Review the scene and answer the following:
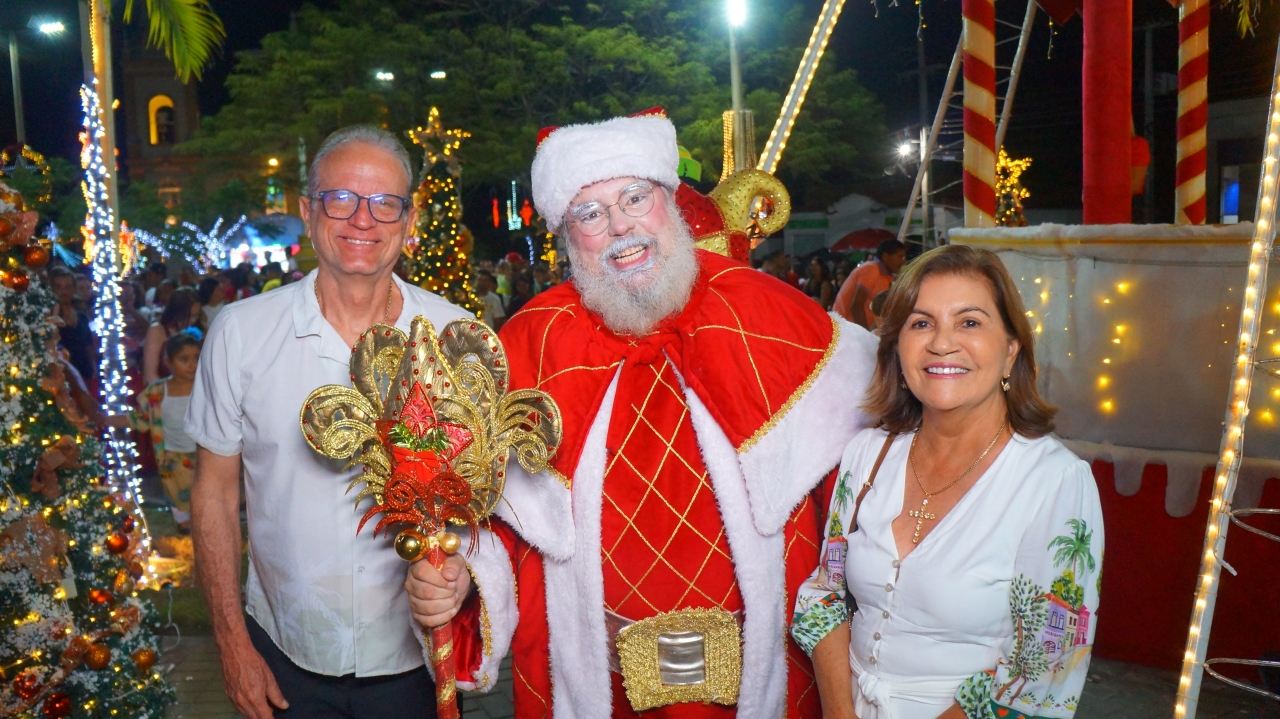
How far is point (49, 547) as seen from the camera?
3584 mm

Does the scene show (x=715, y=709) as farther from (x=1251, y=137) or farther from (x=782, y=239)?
(x=782, y=239)

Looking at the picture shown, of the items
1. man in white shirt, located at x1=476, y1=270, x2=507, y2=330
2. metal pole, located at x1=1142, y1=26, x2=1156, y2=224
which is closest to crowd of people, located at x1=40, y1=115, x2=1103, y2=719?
man in white shirt, located at x1=476, y1=270, x2=507, y2=330

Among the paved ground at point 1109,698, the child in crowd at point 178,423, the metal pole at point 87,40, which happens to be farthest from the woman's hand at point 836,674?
the metal pole at point 87,40

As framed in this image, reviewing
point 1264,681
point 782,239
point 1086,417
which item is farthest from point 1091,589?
point 782,239

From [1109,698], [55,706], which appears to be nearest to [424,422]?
[55,706]

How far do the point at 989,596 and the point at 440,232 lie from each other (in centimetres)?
912

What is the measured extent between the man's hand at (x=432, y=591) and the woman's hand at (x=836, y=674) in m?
0.85

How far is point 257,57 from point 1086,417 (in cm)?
2217

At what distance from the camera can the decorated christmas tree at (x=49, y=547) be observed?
351 cm

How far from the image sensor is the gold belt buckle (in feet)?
8.80

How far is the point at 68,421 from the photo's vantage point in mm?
3787

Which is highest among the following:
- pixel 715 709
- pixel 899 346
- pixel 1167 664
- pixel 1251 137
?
pixel 1251 137

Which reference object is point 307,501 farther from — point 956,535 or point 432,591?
point 956,535

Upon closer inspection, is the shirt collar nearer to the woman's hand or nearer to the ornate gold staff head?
the ornate gold staff head
